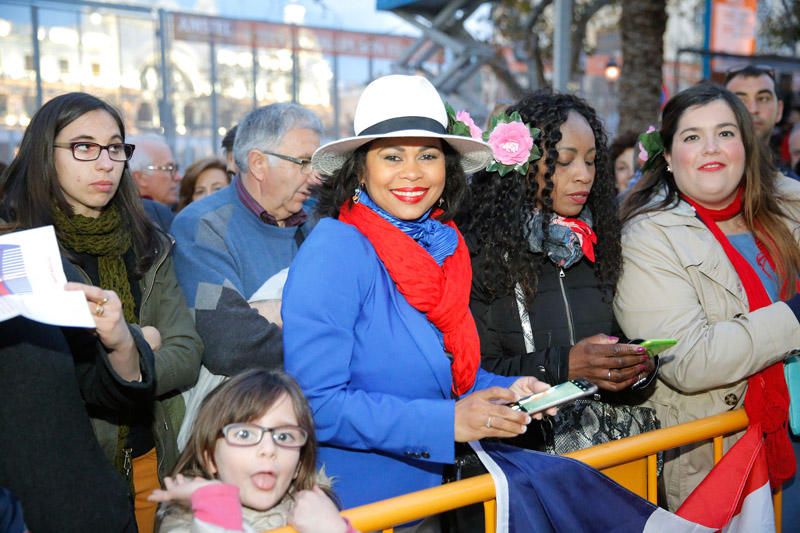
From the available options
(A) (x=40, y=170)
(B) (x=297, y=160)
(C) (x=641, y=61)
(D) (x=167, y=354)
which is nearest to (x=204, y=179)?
(B) (x=297, y=160)

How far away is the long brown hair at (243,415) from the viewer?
2209mm

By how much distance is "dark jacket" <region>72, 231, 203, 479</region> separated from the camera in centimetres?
279

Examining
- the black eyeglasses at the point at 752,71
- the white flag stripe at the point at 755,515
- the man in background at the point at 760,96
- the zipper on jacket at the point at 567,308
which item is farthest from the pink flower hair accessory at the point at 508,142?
the black eyeglasses at the point at 752,71

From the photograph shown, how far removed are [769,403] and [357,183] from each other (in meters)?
1.83

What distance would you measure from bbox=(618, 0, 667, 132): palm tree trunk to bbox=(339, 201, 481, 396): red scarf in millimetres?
7897

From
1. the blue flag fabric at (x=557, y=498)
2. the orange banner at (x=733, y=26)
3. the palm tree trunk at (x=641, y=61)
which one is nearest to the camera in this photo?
the blue flag fabric at (x=557, y=498)

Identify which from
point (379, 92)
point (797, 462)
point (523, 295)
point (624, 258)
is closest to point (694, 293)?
point (624, 258)

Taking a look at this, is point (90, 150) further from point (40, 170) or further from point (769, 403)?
point (769, 403)

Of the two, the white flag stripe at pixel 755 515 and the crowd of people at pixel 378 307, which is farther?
the white flag stripe at pixel 755 515

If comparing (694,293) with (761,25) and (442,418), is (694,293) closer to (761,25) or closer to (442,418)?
(442,418)

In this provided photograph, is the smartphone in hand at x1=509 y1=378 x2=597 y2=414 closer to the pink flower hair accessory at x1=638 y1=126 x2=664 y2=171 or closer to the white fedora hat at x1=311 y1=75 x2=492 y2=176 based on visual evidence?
the white fedora hat at x1=311 y1=75 x2=492 y2=176

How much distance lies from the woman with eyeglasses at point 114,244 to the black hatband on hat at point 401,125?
1025mm

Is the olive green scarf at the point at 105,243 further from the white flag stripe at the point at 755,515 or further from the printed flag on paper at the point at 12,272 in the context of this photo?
the white flag stripe at the point at 755,515

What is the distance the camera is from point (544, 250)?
3.04m
